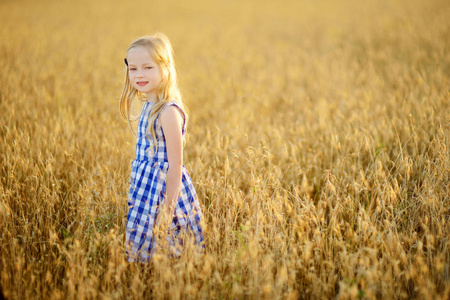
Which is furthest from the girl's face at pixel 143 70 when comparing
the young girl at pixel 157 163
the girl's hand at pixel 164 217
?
the girl's hand at pixel 164 217

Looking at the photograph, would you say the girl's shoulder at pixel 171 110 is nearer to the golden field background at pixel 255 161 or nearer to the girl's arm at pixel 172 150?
the girl's arm at pixel 172 150

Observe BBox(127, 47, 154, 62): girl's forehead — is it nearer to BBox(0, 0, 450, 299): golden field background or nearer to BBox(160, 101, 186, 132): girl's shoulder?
BBox(160, 101, 186, 132): girl's shoulder

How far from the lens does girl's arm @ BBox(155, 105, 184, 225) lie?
1.78 metres

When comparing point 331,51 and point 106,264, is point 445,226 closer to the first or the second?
point 106,264

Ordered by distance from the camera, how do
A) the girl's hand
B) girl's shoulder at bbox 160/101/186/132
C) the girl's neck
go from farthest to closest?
the girl's neck → girl's shoulder at bbox 160/101/186/132 → the girl's hand

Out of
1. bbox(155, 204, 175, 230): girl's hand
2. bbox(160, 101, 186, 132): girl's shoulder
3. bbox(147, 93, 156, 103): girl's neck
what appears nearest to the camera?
bbox(155, 204, 175, 230): girl's hand

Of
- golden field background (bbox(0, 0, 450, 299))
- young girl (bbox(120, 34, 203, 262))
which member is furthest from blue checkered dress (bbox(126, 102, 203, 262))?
golden field background (bbox(0, 0, 450, 299))

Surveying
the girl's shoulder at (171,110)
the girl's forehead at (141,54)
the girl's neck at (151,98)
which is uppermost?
the girl's forehead at (141,54)

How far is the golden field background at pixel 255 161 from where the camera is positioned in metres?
1.70

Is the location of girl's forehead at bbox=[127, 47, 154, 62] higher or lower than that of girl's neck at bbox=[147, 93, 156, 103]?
higher

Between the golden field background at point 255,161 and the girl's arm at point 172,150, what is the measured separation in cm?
34

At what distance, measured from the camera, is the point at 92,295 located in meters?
1.61

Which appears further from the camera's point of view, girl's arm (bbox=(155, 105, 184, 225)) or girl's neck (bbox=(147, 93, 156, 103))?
girl's neck (bbox=(147, 93, 156, 103))

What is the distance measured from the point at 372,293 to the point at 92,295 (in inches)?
53.6
